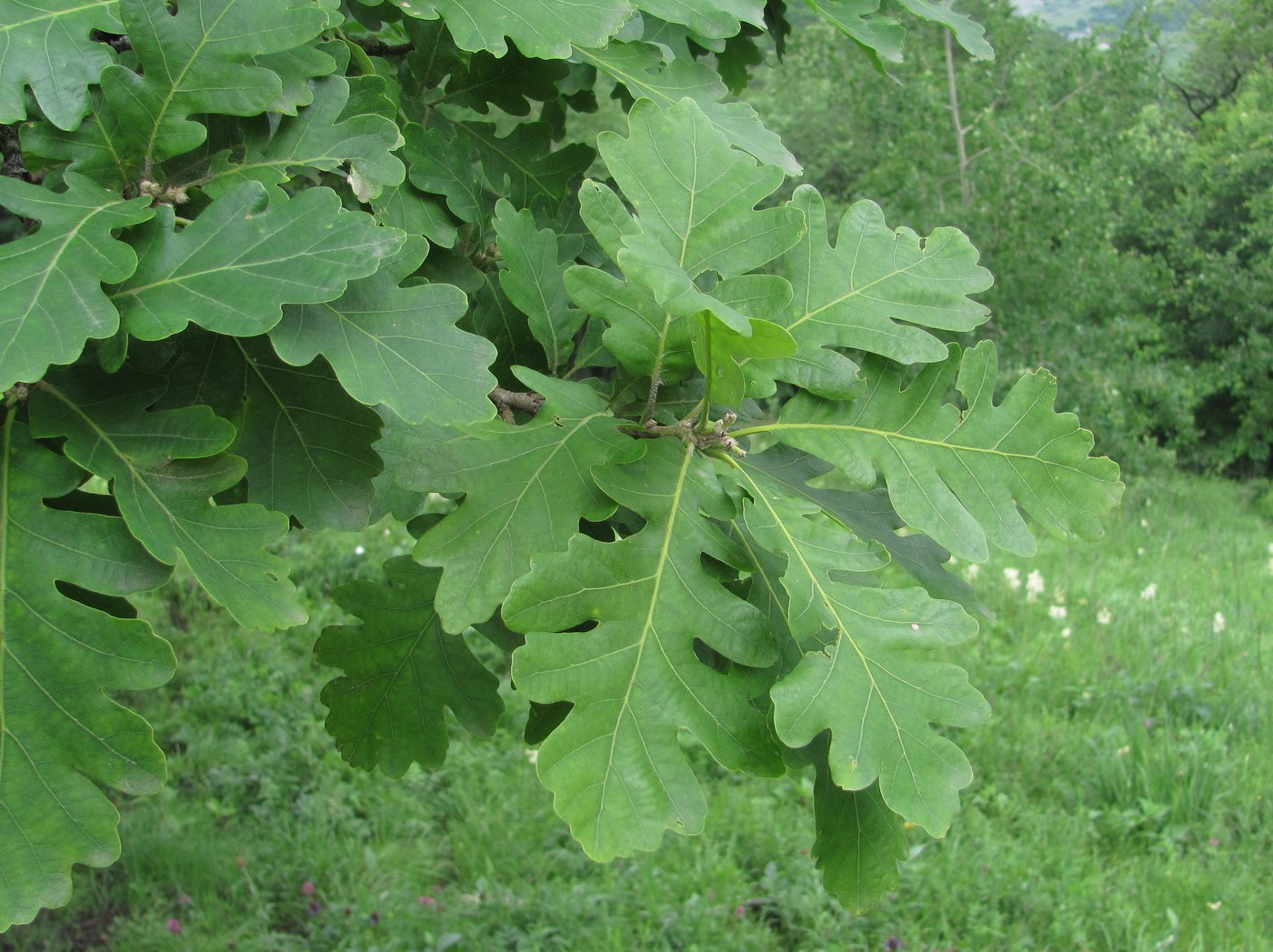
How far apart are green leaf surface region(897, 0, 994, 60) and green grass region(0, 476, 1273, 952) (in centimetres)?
250

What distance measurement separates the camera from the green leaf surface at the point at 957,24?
157 centimetres

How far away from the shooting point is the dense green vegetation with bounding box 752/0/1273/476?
8.83 meters

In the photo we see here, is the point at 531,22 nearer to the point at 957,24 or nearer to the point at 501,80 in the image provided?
the point at 501,80

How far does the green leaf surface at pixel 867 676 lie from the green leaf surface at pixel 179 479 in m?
0.46

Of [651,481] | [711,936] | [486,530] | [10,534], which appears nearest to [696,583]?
[651,481]

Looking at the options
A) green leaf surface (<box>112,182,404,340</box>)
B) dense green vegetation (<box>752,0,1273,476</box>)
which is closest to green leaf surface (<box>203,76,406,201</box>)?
green leaf surface (<box>112,182,404,340</box>)

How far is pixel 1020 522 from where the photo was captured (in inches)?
45.8

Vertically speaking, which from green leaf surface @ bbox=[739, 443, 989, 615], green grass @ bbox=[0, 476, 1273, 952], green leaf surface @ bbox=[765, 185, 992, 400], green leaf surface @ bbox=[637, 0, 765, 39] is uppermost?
green leaf surface @ bbox=[637, 0, 765, 39]

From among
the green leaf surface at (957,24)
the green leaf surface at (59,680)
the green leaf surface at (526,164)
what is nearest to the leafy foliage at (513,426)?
the green leaf surface at (59,680)

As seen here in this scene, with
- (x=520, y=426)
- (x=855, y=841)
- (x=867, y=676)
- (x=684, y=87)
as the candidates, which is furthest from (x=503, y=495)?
(x=684, y=87)

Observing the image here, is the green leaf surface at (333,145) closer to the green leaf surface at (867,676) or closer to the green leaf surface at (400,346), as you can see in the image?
the green leaf surface at (400,346)

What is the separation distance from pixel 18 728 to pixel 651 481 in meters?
0.61

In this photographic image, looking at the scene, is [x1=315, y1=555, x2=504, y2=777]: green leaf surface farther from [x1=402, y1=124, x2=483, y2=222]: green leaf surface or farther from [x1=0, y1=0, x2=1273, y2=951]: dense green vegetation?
[x1=402, y1=124, x2=483, y2=222]: green leaf surface

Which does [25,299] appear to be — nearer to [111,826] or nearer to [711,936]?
[111,826]
